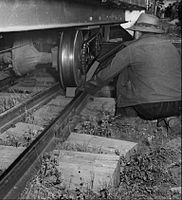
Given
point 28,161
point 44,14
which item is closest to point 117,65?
point 44,14

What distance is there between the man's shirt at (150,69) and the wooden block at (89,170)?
27.3 inches

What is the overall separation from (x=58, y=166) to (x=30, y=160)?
277 mm

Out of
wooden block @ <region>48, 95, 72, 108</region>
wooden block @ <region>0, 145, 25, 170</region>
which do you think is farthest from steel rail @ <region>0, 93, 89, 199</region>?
wooden block @ <region>48, 95, 72, 108</region>

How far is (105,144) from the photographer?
3822mm

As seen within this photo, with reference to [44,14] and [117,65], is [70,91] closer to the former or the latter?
[117,65]

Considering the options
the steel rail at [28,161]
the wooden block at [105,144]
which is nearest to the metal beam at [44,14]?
the steel rail at [28,161]

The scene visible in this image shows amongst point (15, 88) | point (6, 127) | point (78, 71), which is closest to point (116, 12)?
point (78, 71)

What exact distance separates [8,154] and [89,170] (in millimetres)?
945

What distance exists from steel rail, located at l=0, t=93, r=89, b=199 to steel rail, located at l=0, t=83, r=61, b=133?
0.65 metres

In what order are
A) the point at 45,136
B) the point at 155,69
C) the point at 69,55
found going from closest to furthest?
the point at 155,69 < the point at 45,136 < the point at 69,55

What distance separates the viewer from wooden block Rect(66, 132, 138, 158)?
368cm

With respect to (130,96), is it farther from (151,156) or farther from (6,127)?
(6,127)

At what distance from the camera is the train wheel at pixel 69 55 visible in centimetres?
532

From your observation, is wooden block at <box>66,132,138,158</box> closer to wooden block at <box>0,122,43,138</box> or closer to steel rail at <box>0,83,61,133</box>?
wooden block at <box>0,122,43,138</box>
